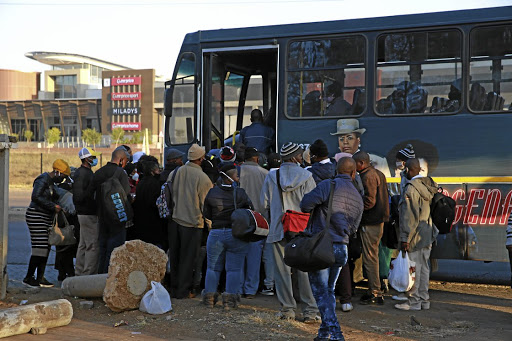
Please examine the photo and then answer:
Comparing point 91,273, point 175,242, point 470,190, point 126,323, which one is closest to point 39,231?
point 91,273

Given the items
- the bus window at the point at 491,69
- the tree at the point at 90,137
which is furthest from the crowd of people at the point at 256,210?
the tree at the point at 90,137

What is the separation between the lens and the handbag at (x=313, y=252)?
5809 millimetres

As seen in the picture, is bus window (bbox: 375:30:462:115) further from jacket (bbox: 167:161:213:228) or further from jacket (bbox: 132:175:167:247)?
jacket (bbox: 132:175:167:247)

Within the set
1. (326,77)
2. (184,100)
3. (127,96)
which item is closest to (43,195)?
(184,100)

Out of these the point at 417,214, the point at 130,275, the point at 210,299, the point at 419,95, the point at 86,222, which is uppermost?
the point at 419,95

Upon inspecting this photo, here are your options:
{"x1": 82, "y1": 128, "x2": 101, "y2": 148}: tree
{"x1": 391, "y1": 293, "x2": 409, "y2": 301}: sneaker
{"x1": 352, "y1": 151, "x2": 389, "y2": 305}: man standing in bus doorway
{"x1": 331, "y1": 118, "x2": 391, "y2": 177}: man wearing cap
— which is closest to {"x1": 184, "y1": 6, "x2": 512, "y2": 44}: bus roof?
{"x1": 331, "y1": 118, "x2": 391, "y2": 177}: man wearing cap

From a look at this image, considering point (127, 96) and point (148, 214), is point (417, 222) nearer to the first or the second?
point (148, 214)

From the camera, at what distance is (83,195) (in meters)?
9.00

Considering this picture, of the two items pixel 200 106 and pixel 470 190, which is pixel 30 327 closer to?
pixel 200 106

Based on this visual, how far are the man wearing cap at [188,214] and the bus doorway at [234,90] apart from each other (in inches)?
92.7

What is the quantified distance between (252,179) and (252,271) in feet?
4.08

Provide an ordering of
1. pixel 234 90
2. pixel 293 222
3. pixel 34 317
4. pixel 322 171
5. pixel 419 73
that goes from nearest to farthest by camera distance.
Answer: pixel 34 317 < pixel 293 222 < pixel 322 171 < pixel 419 73 < pixel 234 90

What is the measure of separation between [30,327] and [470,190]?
5982mm

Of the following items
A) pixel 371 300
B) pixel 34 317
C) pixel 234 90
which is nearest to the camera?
pixel 34 317
